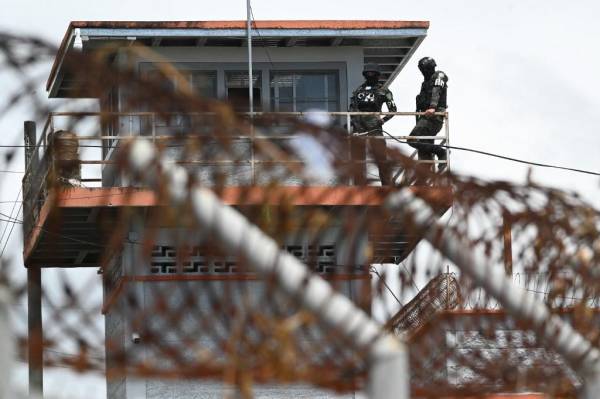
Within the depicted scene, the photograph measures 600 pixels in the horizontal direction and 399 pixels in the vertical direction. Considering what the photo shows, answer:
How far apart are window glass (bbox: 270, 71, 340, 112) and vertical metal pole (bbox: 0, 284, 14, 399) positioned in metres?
22.2

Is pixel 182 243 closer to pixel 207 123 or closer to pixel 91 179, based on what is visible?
pixel 207 123

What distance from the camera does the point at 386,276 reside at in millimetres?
6223

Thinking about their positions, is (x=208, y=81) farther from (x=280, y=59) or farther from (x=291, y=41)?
(x=291, y=41)

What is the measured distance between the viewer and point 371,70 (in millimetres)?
27609

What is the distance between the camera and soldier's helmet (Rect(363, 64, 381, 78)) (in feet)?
Result: 89.0

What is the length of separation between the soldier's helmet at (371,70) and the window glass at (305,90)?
0.66 m

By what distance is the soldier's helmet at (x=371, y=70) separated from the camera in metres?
27.1

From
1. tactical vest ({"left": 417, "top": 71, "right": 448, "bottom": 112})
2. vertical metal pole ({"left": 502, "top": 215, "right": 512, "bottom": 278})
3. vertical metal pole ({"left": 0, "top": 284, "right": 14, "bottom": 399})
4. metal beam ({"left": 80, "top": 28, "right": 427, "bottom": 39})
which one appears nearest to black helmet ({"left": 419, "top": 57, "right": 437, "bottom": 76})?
tactical vest ({"left": 417, "top": 71, "right": 448, "bottom": 112})

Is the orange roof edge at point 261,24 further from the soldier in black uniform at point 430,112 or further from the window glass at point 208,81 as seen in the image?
the soldier in black uniform at point 430,112

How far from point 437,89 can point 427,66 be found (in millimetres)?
712

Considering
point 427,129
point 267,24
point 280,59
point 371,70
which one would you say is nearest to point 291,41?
point 280,59

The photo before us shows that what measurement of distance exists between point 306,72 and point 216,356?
2300 centimetres

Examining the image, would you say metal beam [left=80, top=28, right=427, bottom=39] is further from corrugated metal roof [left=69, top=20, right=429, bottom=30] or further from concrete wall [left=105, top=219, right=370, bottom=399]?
concrete wall [left=105, top=219, right=370, bottom=399]

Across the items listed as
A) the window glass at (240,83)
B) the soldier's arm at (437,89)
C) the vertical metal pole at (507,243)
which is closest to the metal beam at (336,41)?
the window glass at (240,83)
